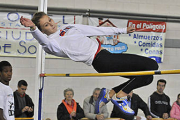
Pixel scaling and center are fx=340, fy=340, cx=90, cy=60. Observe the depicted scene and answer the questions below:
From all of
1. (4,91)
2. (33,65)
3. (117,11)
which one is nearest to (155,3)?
(117,11)

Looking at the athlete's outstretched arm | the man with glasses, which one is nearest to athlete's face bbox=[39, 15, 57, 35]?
the athlete's outstretched arm

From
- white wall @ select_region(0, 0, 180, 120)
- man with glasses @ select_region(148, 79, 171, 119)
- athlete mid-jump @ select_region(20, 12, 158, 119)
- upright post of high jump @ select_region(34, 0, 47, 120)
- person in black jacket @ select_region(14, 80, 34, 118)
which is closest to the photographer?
athlete mid-jump @ select_region(20, 12, 158, 119)

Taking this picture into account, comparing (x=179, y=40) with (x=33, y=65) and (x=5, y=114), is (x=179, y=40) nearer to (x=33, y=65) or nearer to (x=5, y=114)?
(x=33, y=65)

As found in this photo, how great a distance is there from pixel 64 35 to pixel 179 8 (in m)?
4.95

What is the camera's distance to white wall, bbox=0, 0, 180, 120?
6.38m

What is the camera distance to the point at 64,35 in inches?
107

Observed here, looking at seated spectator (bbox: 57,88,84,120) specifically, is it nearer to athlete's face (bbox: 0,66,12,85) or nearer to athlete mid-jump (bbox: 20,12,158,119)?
athlete's face (bbox: 0,66,12,85)

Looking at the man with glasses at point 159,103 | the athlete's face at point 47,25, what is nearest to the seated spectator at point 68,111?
the man with glasses at point 159,103

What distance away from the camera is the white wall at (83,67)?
6.38 metres

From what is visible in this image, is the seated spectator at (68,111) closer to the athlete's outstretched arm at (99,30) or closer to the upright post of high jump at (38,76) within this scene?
the upright post of high jump at (38,76)

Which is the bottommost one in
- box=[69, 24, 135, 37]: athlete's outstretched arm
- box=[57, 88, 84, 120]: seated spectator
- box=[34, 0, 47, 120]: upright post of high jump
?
box=[57, 88, 84, 120]: seated spectator

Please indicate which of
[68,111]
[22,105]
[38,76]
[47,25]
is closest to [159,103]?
[68,111]

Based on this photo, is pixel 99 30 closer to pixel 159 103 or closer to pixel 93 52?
pixel 93 52

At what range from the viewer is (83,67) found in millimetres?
6523
